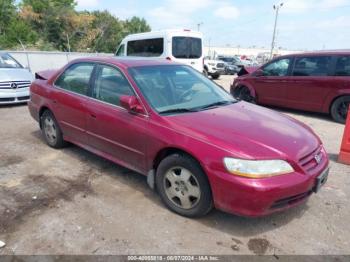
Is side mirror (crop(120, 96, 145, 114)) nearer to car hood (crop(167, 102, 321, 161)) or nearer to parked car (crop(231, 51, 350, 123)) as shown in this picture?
car hood (crop(167, 102, 321, 161))

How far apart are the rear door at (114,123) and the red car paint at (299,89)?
5832mm

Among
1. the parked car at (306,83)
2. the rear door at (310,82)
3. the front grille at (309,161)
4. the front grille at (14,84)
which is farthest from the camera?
the front grille at (14,84)

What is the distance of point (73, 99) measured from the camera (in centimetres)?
473

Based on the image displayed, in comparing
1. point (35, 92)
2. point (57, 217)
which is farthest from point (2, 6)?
point (57, 217)

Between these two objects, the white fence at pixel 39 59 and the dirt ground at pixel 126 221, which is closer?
the dirt ground at pixel 126 221

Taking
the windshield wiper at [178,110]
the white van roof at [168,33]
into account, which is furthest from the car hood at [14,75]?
the windshield wiper at [178,110]

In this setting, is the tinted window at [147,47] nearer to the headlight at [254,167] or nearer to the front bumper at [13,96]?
the front bumper at [13,96]

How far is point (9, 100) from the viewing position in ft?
28.7

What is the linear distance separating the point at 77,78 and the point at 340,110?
20.6ft

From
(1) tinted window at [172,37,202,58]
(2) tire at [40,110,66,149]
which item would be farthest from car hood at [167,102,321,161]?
(1) tinted window at [172,37,202,58]

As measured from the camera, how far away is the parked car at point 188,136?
2.98m

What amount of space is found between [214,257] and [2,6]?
49.1 m

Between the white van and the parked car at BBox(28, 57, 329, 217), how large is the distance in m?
7.20

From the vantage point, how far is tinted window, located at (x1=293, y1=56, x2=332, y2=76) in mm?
8109
